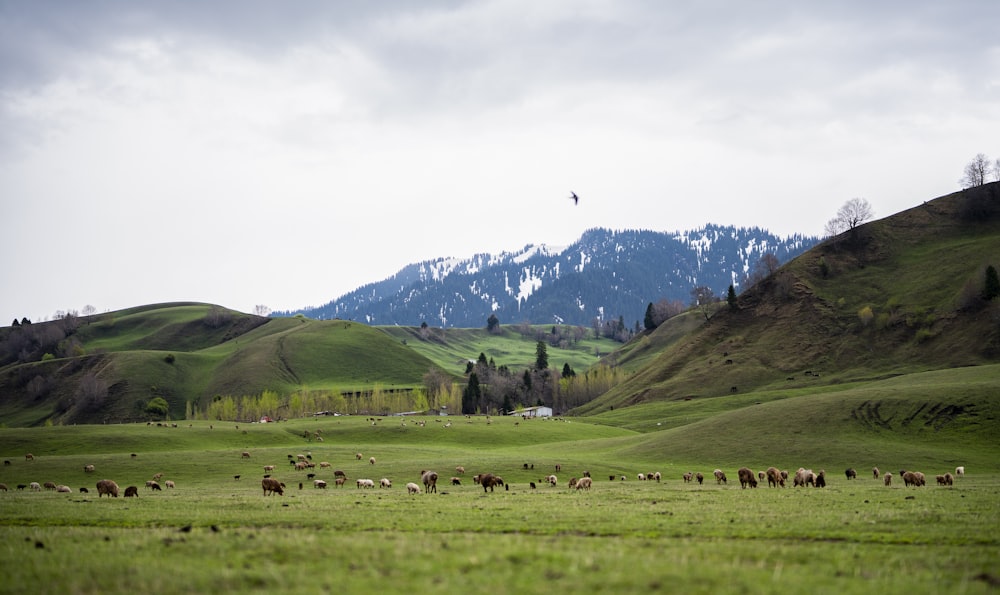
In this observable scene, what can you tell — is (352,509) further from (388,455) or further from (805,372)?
(805,372)

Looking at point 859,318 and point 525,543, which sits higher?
point 859,318

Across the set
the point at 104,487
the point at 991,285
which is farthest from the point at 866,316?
the point at 104,487

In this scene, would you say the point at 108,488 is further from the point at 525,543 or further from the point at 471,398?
the point at 471,398

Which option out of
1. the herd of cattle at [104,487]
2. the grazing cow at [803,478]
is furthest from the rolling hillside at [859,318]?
the herd of cattle at [104,487]

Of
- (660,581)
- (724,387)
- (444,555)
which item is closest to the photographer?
(660,581)

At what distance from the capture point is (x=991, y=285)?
447ft

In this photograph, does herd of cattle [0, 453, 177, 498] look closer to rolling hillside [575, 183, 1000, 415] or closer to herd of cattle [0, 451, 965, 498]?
herd of cattle [0, 451, 965, 498]

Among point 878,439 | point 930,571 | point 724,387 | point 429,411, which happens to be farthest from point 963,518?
point 429,411

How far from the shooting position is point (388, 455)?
80188mm

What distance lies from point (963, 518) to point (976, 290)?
481 ft

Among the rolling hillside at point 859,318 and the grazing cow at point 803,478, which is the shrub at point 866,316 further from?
the grazing cow at point 803,478

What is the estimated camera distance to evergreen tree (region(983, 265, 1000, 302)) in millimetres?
135875

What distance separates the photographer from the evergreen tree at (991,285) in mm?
135875

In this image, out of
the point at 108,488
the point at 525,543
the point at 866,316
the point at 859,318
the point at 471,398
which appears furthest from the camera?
the point at 471,398
